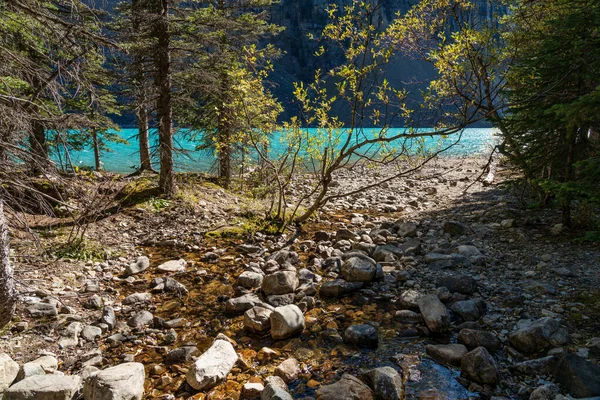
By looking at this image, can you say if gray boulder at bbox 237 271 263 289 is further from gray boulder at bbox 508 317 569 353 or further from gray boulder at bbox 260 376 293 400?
gray boulder at bbox 508 317 569 353

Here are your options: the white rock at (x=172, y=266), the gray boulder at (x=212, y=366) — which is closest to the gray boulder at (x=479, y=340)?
the gray boulder at (x=212, y=366)

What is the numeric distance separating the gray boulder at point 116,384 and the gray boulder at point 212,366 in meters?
0.47

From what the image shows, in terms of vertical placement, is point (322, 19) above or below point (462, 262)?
above

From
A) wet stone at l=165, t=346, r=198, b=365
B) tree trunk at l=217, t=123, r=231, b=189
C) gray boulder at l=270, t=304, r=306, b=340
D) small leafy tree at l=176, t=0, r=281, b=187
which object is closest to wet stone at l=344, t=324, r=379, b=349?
gray boulder at l=270, t=304, r=306, b=340

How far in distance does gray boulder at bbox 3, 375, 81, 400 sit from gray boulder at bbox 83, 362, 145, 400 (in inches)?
4.7

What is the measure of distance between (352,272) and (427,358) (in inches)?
84.5

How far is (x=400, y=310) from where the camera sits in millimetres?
4984

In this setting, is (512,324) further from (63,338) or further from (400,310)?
(63,338)

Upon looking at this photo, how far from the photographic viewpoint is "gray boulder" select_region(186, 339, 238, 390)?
138 inches

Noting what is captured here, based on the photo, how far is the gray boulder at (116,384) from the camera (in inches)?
122

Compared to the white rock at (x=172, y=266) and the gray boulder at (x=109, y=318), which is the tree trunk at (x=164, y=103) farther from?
the gray boulder at (x=109, y=318)

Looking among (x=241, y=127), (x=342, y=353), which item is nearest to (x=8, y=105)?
(x=342, y=353)

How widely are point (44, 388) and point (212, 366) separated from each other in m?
1.43

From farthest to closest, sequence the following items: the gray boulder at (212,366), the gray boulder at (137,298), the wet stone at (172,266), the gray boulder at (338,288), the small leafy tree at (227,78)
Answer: the small leafy tree at (227,78), the wet stone at (172,266), the gray boulder at (338,288), the gray boulder at (137,298), the gray boulder at (212,366)
